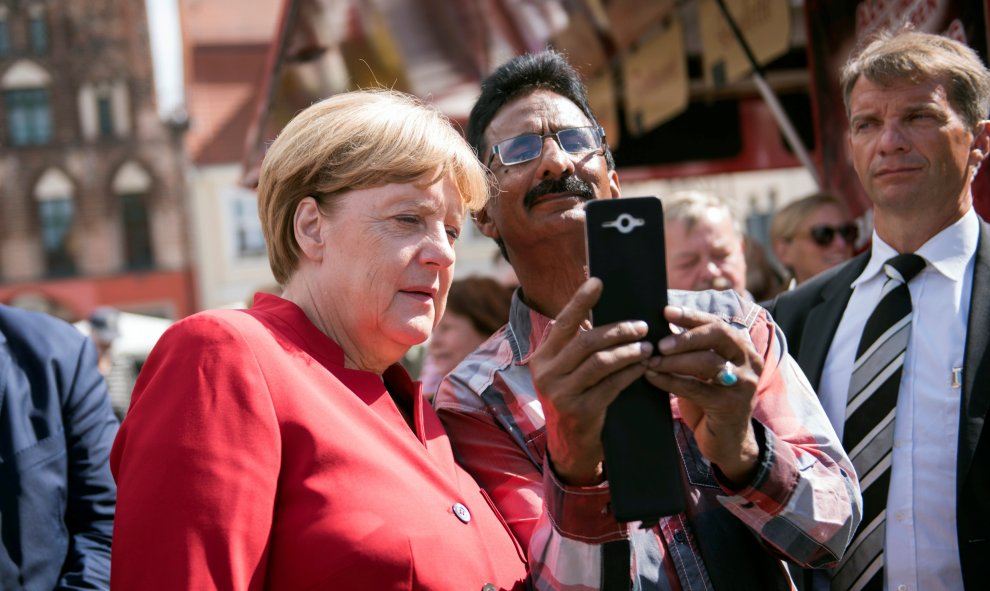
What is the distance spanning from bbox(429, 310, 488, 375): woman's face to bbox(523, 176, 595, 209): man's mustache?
7.32 feet

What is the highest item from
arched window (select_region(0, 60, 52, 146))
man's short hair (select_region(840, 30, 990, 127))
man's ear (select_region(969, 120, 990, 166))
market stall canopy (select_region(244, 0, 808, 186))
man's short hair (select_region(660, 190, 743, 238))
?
arched window (select_region(0, 60, 52, 146))

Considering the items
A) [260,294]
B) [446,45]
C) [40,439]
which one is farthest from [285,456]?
[446,45]

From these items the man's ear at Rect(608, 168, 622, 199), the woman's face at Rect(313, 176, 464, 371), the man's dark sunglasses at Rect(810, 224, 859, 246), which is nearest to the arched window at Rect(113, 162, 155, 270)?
the man's dark sunglasses at Rect(810, 224, 859, 246)

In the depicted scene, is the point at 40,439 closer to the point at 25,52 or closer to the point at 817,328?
the point at 817,328

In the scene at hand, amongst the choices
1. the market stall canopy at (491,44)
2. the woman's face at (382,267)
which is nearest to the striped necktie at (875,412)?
the woman's face at (382,267)

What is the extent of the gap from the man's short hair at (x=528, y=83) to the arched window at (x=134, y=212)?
3244cm

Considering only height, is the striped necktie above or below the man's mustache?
below

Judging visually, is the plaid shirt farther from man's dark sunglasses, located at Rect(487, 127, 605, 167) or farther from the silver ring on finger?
man's dark sunglasses, located at Rect(487, 127, 605, 167)

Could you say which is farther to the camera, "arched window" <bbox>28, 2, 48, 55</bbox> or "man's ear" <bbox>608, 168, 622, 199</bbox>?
"arched window" <bbox>28, 2, 48, 55</bbox>

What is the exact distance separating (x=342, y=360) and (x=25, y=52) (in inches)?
1451

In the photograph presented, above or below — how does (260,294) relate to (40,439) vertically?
above

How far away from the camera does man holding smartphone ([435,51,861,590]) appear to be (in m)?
1.48

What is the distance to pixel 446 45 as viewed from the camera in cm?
696

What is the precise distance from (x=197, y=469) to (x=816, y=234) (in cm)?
380
